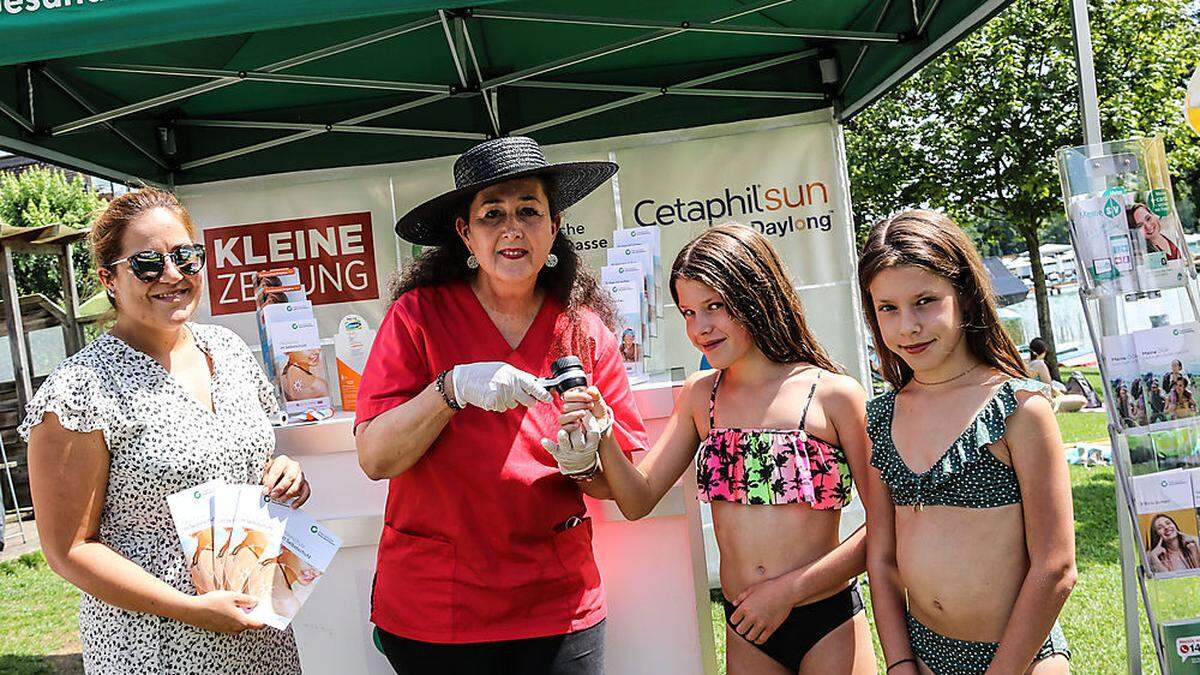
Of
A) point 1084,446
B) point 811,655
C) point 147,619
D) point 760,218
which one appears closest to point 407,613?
point 147,619

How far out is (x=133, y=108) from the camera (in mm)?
4699

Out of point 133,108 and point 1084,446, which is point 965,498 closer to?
point 133,108

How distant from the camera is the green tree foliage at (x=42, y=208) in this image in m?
17.9

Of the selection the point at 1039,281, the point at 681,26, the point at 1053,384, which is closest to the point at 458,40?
the point at 681,26

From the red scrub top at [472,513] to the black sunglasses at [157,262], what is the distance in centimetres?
40

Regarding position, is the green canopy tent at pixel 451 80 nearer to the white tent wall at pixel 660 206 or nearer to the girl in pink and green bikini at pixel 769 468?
the white tent wall at pixel 660 206

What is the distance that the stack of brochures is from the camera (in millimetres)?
1819

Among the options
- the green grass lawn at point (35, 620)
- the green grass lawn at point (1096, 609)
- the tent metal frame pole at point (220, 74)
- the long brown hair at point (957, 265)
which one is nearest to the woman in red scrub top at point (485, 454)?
the long brown hair at point (957, 265)

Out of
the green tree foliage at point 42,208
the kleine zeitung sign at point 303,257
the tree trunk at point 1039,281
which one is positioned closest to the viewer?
the kleine zeitung sign at point 303,257

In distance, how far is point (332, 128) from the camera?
18.2 ft

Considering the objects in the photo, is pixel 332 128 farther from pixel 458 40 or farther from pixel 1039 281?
pixel 1039 281

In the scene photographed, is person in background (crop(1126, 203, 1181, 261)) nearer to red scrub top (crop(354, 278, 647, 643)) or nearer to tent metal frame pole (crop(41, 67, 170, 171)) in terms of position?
red scrub top (crop(354, 278, 647, 643))

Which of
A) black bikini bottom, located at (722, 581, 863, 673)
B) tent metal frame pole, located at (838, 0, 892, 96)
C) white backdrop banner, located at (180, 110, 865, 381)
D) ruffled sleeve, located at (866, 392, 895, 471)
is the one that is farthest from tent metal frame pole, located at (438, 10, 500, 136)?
black bikini bottom, located at (722, 581, 863, 673)

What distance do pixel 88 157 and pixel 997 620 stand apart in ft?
16.5
